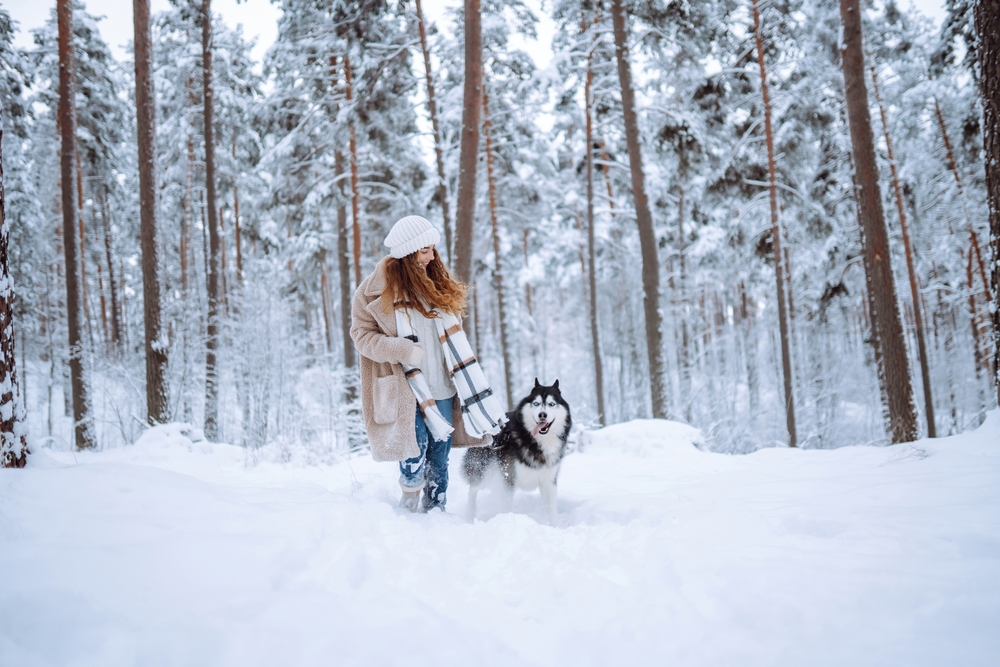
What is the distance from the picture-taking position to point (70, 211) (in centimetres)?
928

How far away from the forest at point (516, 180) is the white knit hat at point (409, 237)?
385cm

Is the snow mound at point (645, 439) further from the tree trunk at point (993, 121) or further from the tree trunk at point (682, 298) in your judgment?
the tree trunk at point (682, 298)

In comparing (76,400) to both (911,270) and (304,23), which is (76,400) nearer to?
(304,23)

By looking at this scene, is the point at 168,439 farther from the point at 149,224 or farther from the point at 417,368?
the point at 417,368

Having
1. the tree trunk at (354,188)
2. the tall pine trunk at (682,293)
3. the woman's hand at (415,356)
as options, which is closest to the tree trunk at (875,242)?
the tall pine trunk at (682,293)

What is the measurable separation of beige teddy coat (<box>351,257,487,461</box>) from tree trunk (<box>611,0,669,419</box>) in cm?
661

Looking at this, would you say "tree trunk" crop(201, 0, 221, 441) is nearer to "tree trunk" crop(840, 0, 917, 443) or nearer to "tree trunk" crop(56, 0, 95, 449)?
"tree trunk" crop(56, 0, 95, 449)

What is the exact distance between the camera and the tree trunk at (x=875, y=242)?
21.2 ft

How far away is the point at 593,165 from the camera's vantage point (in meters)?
13.2

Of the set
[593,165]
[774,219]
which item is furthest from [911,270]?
[593,165]

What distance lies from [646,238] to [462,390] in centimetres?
678

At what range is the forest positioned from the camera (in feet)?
26.3

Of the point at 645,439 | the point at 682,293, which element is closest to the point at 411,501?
the point at 645,439

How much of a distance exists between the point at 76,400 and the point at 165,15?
10.2 meters
